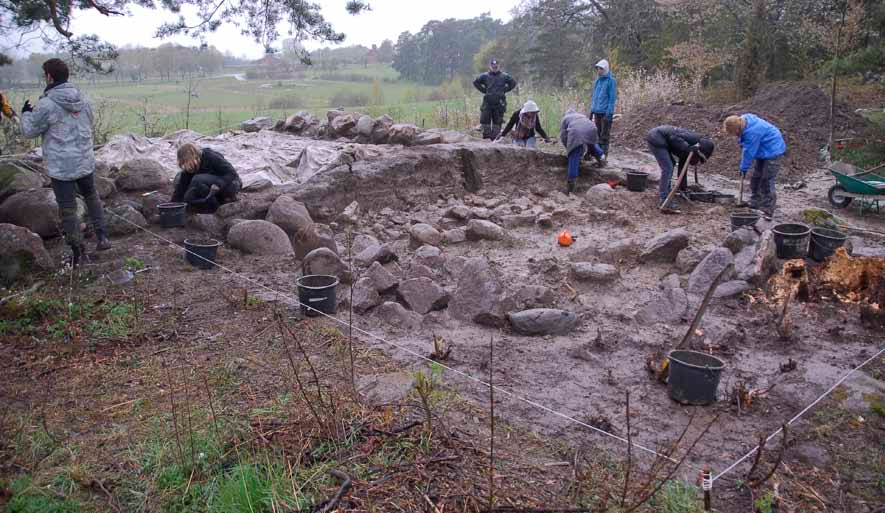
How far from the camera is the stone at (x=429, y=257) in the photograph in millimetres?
6352

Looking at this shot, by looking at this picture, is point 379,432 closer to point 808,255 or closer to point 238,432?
point 238,432

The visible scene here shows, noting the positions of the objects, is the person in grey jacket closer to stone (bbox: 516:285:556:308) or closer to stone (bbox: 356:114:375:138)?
stone (bbox: 516:285:556:308)

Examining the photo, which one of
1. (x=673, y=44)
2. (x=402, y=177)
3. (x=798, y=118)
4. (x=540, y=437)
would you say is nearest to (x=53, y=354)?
(x=540, y=437)

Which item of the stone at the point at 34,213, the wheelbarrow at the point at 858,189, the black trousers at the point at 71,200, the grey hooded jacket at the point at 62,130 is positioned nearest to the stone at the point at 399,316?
the black trousers at the point at 71,200

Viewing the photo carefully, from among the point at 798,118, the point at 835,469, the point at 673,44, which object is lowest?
the point at 835,469

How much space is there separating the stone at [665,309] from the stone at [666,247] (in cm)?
128

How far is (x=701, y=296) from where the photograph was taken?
217 inches

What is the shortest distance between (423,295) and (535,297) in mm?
926

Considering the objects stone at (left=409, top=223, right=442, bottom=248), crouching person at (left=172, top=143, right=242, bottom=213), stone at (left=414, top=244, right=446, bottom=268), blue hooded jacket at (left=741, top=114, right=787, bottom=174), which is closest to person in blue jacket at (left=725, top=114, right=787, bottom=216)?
blue hooded jacket at (left=741, top=114, right=787, bottom=174)

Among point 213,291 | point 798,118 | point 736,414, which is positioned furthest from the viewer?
point 798,118

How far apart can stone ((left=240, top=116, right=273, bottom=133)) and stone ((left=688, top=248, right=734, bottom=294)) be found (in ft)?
34.1

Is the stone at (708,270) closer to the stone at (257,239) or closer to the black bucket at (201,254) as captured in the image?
the stone at (257,239)

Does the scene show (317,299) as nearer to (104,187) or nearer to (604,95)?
(104,187)

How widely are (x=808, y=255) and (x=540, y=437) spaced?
4.23 metres
